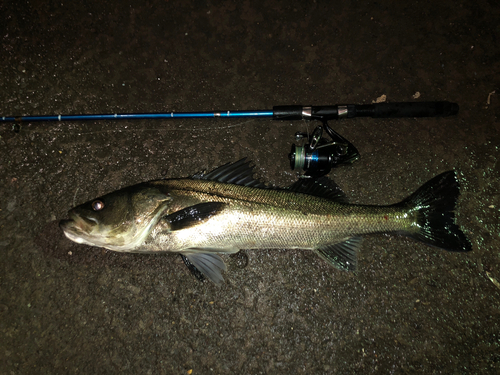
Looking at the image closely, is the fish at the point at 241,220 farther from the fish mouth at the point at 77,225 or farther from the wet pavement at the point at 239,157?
the wet pavement at the point at 239,157

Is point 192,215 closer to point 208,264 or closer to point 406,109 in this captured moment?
point 208,264

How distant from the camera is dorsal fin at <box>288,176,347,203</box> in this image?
2.43 metres

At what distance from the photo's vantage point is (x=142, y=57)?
2908 millimetres

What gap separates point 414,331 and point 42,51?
4852 mm

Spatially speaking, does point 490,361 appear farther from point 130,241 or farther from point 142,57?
point 142,57

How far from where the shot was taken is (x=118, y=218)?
2184 mm

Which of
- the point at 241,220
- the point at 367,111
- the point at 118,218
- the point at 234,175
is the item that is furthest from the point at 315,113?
the point at 118,218

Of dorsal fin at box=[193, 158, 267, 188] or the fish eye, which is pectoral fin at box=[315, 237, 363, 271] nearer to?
dorsal fin at box=[193, 158, 267, 188]

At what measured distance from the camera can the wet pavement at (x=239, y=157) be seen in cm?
251

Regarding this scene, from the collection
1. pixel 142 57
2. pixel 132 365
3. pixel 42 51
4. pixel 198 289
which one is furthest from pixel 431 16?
pixel 132 365

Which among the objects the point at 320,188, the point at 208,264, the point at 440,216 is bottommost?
the point at 208,264

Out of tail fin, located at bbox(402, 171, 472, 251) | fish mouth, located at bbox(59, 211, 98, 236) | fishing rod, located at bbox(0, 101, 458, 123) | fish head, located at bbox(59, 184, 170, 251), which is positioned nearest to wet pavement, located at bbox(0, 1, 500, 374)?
fishing rod, located at bbox(0, 101, 458, 123)

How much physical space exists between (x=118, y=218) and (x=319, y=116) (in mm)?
2022

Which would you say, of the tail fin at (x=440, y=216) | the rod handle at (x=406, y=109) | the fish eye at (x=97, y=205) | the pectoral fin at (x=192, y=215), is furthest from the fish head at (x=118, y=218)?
the tail fin at (x=440, y=216)
